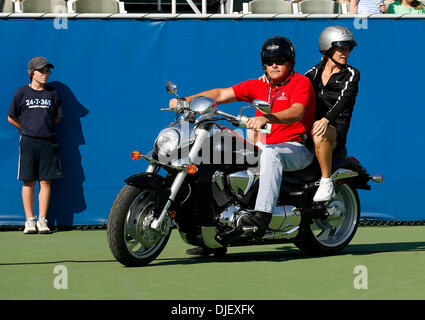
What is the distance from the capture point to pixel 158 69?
10094 millimetres

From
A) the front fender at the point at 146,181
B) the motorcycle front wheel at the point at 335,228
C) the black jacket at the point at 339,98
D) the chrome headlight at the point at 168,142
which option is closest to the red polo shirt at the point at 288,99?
the black jacket at the point at 339,98

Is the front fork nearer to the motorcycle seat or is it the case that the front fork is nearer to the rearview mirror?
the rearview mirror

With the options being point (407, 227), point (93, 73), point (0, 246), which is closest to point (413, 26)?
point (407, 227)

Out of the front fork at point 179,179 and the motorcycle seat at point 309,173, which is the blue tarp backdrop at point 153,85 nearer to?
the motorcycle seat at point 309,173

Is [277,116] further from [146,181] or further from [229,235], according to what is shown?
[146,181]

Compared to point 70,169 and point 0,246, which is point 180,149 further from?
point 70,169

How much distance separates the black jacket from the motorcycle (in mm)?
518

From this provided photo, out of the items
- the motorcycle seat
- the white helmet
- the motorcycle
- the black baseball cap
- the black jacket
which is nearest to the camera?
the motorcycle

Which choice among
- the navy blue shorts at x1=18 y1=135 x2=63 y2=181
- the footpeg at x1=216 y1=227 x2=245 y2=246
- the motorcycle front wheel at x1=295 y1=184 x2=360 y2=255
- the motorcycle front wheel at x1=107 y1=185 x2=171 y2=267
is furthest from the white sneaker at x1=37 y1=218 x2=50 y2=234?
the footpeg at x1=216 y1=227 x2=245 y2=246

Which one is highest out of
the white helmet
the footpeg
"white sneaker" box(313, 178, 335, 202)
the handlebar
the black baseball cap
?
the white helmet

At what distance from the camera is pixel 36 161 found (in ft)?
32.4

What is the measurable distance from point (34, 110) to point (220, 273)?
14.1ft

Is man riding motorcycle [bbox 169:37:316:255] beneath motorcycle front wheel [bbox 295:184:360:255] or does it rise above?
above

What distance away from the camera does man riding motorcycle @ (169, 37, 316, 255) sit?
683 centimetres
